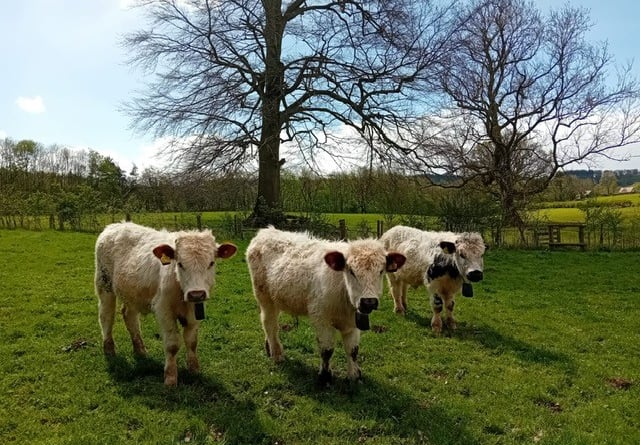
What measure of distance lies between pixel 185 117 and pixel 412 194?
1163 centimetres

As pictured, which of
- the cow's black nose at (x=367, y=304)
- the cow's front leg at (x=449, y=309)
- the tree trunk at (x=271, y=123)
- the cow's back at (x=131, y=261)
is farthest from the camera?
the tree trunk at (x=271, y=123)

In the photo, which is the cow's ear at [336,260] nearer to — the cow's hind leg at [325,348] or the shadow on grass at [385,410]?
the cow's hind leg at [325,348]

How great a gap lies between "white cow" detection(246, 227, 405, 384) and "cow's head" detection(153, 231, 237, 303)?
3.64 feet

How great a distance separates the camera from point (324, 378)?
18.6 ft

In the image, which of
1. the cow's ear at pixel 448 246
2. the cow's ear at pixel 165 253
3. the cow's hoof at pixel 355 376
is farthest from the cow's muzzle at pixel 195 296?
the cow's ear at pixel 448 246

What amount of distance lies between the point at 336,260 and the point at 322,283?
1.77 feet

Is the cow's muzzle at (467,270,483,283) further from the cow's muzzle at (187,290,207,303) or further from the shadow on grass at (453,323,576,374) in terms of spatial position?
the cow's muzzle at (187,290,207,303)

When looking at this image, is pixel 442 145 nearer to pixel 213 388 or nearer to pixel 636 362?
pixel 636 362

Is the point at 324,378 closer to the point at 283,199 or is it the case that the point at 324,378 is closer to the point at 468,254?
the point at 468,254

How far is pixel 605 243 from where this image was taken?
23.1m

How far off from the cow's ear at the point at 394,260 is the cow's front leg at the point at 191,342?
250 centimetres

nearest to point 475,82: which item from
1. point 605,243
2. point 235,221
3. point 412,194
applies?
point 412,194

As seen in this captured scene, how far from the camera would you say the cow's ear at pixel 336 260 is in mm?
5357

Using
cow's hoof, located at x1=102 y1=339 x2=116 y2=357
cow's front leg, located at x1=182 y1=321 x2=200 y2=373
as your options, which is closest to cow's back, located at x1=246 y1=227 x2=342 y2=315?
cow's front leg, located at x1=182 y1=321 x2=200 y2=373
